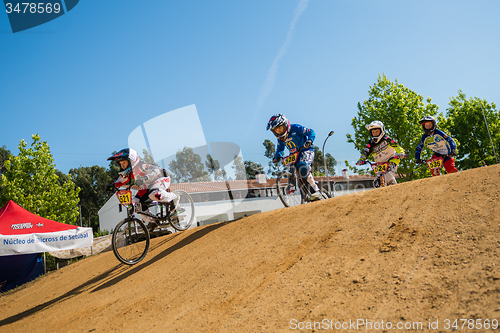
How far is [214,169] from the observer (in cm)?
1031

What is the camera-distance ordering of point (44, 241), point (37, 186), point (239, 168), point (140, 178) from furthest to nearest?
point (37, 186)
point (44, 241)
point (239, 168)
point (140, 178)

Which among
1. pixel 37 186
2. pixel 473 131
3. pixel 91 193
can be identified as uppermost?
pixel 91 193

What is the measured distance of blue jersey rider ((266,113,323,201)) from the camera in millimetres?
7148

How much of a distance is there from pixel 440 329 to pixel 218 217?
34995 millimetres

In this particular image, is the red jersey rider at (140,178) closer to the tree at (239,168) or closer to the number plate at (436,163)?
the tree at (239,168)

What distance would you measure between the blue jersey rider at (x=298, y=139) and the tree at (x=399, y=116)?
2091 centimetres

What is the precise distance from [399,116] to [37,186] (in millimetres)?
29097

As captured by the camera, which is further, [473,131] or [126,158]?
[473,131]

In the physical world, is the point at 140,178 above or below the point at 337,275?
above

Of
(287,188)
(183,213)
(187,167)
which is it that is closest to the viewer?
(287,188)

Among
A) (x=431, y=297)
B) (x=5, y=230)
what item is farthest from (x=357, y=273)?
(x=5, y=230)

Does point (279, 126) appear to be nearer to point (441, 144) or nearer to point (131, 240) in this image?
point (131, 240)

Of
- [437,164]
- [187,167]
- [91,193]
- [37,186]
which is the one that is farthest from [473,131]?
[91,193]

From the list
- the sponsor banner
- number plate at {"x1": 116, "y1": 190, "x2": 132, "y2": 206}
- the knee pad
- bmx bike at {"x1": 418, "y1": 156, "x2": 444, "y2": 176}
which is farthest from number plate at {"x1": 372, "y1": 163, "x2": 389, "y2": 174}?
the sponsor banner
